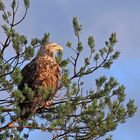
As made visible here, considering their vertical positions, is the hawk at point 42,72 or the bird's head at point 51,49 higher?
the bird's head at point 51,49

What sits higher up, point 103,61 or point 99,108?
point 103,61

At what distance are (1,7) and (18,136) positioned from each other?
1.88 metres

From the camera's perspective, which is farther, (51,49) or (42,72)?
(51,49)

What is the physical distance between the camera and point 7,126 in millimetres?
9008

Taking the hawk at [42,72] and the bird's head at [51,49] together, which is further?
the bird's head at [51,49]

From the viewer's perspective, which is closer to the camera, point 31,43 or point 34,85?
point 31,43

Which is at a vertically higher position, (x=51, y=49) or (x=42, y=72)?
(x=51, y=49)

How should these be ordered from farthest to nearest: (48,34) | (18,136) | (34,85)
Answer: (34,85), (48,34), (18,136)

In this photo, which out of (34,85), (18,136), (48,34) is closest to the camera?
(18,136)

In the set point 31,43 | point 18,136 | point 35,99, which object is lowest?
point 18,136

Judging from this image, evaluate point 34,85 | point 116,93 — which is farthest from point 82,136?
point 34,85

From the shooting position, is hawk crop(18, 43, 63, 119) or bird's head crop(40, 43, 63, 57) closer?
hawk crop(18, 43, 63, 119)

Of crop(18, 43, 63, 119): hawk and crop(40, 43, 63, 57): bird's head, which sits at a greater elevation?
crop(40, 43, 63, 57): bird's head

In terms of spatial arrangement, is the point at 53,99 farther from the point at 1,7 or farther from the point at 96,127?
the point at 1,7
